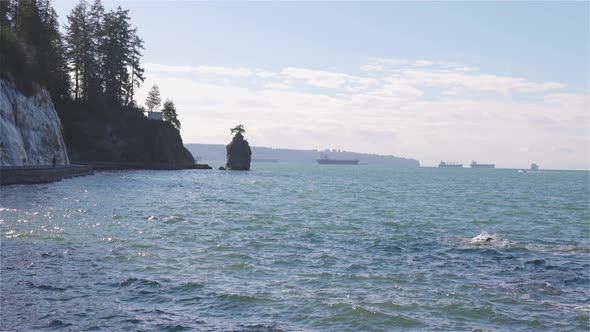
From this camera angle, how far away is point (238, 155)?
146m

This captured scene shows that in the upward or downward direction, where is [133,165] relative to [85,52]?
downward

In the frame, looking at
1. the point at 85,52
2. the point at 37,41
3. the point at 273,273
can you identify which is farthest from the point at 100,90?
the point at 273,273

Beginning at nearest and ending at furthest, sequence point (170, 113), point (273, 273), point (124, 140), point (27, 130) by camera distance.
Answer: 1. point (273, 273)
2. point (27, 130)
3. point (124, 140)
4. point (170, 113)

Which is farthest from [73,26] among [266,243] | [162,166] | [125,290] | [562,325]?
[562,325]

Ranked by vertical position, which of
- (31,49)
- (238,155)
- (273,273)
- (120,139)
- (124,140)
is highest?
(31,49)

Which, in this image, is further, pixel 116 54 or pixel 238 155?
pixel 238 155

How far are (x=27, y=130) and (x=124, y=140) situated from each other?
46416 millimetres

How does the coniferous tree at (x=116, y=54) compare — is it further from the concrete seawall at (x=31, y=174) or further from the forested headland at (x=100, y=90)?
the concrete seawall at (x=31, y=174)

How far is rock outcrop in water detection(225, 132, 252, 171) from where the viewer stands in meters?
143

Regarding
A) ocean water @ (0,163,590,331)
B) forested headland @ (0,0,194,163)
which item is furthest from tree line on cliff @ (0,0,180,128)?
ocean water @ (0,163,590,331)

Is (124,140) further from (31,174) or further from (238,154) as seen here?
(31,174)

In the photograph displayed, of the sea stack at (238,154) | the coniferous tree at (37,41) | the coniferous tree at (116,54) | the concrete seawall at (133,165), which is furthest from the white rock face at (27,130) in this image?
the sea stack at (238,154)

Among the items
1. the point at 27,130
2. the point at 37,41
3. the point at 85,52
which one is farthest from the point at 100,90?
the point at 27,130

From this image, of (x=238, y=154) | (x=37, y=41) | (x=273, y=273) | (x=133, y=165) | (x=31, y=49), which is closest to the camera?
(x=273, y=273)
